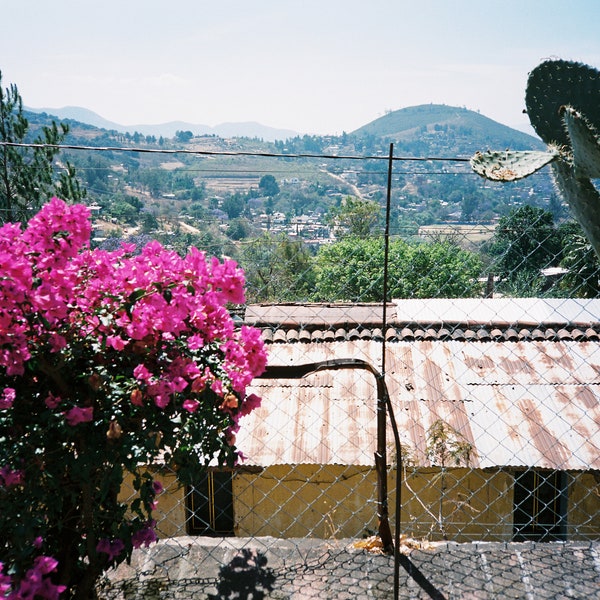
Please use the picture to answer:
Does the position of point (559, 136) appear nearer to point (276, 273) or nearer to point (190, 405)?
point (190, 405)

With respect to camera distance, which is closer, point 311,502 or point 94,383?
point 94,383

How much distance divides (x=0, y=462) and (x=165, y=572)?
3.02 ft

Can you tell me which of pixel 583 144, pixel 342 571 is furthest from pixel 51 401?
pixel 583 144

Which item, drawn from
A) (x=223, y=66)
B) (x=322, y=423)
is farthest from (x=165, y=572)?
(x=223, y=66)

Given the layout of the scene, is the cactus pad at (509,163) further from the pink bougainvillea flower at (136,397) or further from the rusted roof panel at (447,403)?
the rusted roof panel at (447,403)

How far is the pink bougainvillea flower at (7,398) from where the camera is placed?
5.41 ft

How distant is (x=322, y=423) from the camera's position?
517 cm

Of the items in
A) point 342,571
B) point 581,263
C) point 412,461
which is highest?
point 342,571

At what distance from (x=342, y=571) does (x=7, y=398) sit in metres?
1.34

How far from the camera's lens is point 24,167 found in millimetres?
16219

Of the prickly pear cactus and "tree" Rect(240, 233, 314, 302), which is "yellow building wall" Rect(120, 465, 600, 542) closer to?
"tree" Rect(240, 233, 314, 302)

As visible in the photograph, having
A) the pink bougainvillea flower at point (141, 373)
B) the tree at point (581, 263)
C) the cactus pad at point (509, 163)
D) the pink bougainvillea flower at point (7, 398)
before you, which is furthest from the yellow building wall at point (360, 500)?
the pink bougainvillea flower at point (7, 398)

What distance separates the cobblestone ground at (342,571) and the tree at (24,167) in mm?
14560

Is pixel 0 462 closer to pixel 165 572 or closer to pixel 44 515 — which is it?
pixel 44 515
